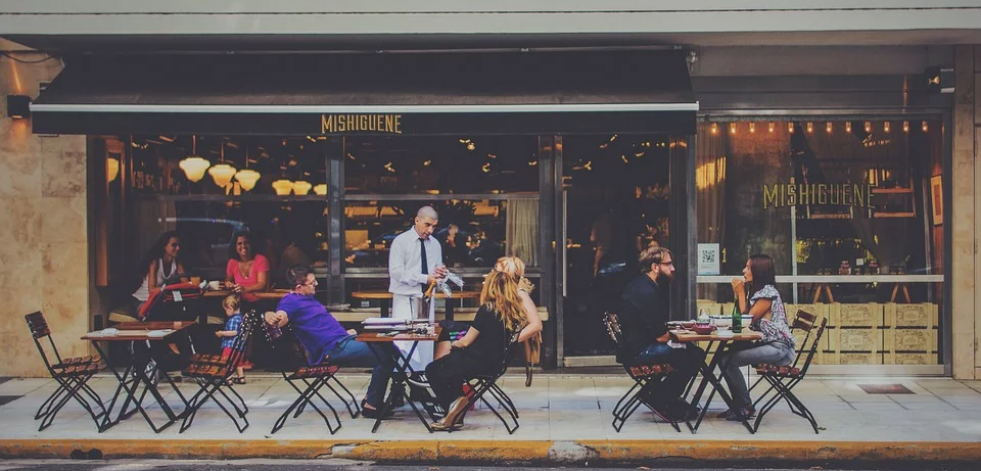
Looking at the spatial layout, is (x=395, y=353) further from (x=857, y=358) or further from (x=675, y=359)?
(x=857, y=358)

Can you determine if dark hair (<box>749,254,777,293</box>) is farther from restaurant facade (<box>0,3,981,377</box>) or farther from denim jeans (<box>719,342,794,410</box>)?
restaurant facade (<box>0,3,981,377</box>)

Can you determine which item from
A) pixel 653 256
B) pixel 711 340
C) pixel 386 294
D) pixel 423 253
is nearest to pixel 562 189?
pixel 423 253

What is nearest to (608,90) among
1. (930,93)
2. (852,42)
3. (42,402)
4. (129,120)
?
(852,42)

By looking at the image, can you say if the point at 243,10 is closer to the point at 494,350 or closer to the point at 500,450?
the point at 494,350

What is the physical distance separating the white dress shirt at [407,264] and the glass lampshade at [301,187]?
5.94ft

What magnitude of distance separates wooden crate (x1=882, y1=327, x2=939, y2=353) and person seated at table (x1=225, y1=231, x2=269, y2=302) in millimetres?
7026

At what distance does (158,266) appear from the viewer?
10859 mm

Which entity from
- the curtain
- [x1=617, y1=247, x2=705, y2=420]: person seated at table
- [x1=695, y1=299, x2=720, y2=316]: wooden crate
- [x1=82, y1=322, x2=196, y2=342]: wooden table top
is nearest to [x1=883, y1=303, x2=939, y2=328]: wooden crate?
[x1=695, y1=299, x2=720, y2=316]: wooden crate

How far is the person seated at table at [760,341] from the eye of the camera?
816cm

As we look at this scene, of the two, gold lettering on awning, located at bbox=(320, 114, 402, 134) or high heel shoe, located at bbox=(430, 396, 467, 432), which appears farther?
gold lettering on awning, located at bbox=(320, 114, 402, 134)

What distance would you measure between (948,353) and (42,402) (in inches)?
370

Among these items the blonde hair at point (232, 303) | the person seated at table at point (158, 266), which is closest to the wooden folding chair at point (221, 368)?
the blonde hair at point (232, 303)

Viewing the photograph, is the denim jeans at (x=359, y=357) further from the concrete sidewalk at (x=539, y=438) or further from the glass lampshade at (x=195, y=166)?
the glass lampshade at (x=195, y=166)

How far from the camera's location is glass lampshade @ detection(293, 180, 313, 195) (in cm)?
1105
